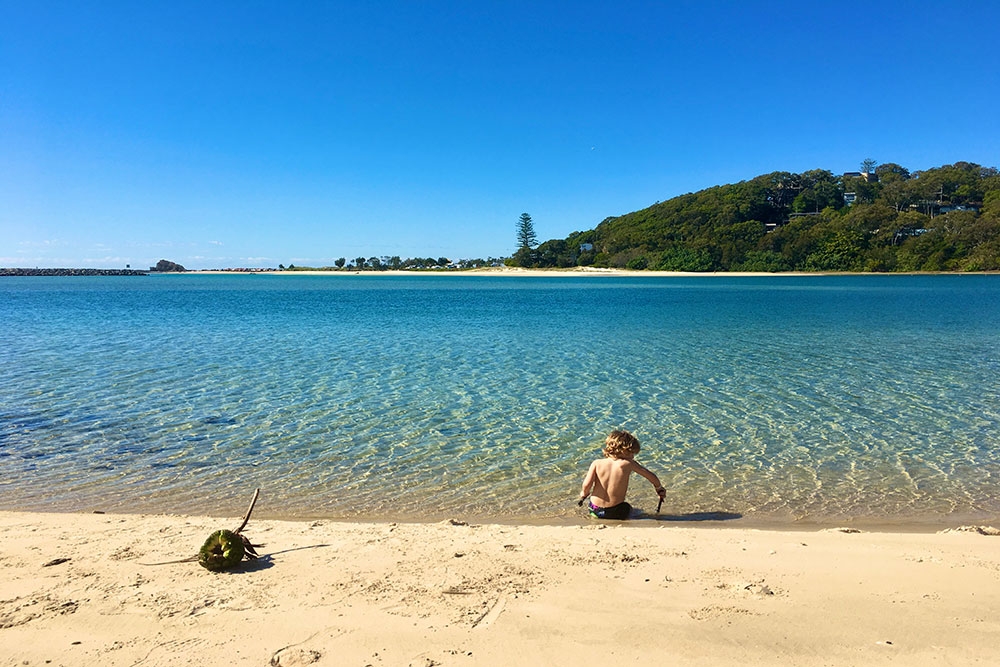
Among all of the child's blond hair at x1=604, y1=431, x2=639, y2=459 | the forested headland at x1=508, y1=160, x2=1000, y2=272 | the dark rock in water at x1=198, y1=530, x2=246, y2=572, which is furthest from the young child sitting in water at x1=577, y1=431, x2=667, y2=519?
the forested headland at x1=508, y1=160, x2=1000, y2=272

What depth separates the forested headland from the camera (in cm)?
11638

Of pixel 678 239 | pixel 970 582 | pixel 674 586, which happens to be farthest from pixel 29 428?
pixel 678 239

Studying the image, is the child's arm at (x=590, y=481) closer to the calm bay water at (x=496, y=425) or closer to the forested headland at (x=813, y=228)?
the calm bay water at (x=496, y=425)

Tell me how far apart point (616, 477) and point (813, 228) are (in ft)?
477

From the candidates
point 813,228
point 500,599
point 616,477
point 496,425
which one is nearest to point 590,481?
point 616,477

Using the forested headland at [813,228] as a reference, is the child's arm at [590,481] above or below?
below

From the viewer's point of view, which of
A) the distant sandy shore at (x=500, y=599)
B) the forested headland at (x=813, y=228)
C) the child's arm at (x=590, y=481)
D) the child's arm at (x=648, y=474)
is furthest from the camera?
the forested headland at (x=813, y=228)

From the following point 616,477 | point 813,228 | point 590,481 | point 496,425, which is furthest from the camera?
point 813,228

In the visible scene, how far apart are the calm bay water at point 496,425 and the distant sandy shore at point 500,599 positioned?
64.5 inches

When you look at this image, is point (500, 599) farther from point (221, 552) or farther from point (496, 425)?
point (496, 425)

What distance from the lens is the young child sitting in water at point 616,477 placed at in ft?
22.6

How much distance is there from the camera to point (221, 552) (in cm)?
490

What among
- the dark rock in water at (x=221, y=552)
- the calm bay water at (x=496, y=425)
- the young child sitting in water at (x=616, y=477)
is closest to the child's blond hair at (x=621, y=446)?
the young child sitting in water at (x=616, y=477)

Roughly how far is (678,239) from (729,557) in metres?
156
